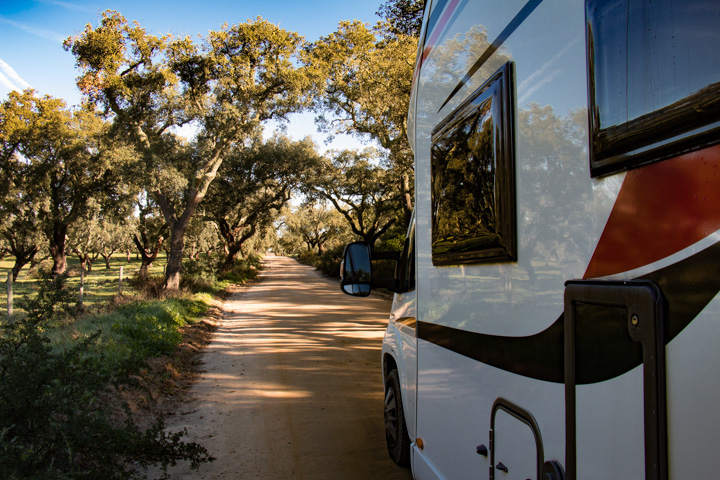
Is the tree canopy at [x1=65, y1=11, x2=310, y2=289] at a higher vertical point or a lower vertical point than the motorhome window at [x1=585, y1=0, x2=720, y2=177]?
higher

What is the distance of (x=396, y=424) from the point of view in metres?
4.30

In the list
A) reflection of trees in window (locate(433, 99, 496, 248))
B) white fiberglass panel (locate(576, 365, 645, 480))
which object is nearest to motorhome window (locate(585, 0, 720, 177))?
white fiberglass panel (locate(576, 365, 645, 480))

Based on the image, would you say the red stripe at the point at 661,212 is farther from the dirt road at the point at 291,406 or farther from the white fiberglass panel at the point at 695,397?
the dirt road at the point at 291,406

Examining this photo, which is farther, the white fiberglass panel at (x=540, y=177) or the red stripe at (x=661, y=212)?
the white fiberglass panel at (x=540, y=177)

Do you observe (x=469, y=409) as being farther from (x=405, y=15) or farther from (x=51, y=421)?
(x=405, y=15)

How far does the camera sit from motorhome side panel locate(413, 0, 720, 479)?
1.18m

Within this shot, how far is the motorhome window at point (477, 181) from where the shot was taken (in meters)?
2.12

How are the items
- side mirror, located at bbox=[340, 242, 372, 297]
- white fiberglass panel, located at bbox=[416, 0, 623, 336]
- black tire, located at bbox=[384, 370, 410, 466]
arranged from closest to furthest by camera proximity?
white fiberglass panel, located at bbox=[416, 0, 623, 336], side mirror, located at bbox=[340, 242, 372, 297], black tire, located at bbox=[384, 370, 410, 466]

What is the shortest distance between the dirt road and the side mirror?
1.67 metres

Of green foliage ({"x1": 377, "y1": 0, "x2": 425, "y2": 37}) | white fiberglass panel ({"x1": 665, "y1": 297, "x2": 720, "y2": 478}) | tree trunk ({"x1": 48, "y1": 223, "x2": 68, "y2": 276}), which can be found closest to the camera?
white fiberglass panel ({"x1": 665, "y1": 297, "x2": 720, "y2": 478})

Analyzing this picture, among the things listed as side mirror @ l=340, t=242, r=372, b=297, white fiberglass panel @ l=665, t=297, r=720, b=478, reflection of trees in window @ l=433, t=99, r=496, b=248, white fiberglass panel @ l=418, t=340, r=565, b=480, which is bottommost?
white fiberglass panel @ l=418, t=340, r=565, b=480

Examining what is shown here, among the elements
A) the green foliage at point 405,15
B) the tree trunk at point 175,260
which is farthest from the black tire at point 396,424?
the tree trunk at point 175,260

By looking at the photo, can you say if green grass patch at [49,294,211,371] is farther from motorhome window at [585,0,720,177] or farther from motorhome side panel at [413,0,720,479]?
motorhome window at [585,0,720,177]

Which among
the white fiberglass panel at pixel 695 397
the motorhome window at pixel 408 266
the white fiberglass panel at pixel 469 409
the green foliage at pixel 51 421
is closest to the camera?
the white fiberglass panel at pixel 695 397
